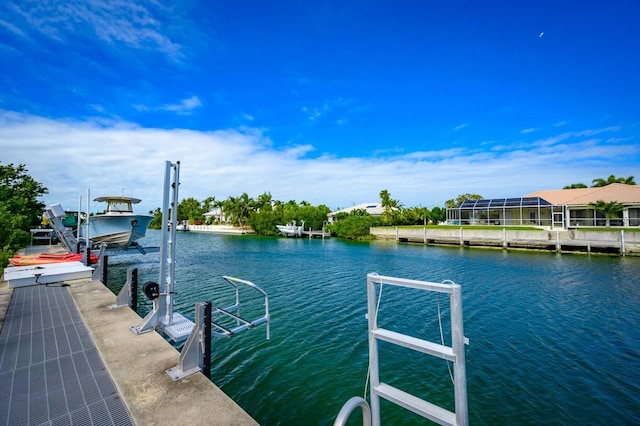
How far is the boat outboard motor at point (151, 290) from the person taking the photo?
17.7ft

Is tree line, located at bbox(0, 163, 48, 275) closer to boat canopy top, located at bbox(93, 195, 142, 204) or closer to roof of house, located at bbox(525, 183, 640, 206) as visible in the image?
boat canopy top, located at bbox(93, 195, 142, 204)

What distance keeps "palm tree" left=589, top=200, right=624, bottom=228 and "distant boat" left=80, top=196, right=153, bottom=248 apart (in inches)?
1642

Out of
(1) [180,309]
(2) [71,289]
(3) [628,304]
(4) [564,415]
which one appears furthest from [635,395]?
(2) [71,289]

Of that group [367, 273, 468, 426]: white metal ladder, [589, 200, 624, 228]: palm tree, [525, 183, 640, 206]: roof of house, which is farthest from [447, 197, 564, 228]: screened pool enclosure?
[367, 273, 468, 426]: white metal ladder

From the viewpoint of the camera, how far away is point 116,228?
20.3m

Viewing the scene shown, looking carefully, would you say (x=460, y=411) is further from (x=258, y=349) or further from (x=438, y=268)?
(x=438, y=268)

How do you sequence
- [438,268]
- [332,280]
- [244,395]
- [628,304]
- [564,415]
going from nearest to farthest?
[564,415]
[244,395]
[628,304]
[332,280]
[438,268]

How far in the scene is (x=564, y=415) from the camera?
198 inches

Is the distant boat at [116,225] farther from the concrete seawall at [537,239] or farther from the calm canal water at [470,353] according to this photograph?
the concrete seawall at [537,239]

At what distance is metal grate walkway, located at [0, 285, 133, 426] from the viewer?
3.23 m

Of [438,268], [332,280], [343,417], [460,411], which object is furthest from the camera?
[438,268]

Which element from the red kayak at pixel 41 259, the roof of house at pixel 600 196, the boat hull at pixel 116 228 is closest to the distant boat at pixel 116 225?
the boat hull at pixel 116 228

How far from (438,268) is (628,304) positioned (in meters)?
9.56

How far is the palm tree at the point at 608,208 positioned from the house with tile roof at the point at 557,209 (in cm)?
50
